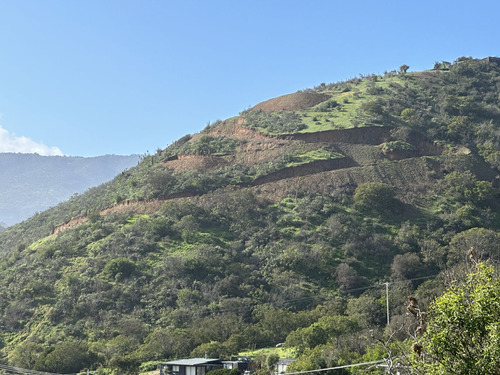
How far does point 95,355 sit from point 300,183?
3539 cm

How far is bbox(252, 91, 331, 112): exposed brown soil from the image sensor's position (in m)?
93.4

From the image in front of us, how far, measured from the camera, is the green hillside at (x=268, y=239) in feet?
157

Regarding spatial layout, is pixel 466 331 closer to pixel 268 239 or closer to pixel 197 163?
pixel 268 239

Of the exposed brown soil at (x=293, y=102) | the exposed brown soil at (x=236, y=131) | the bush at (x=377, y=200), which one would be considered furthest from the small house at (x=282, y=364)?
the exposed brown soil at (x=293, y=102)

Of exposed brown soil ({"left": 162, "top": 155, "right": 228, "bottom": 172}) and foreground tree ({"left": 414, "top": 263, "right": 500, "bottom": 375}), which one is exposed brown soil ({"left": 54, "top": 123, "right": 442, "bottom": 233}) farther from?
foreground tree ({"left": 414, "top": 263, "right": 500, "bottom": 375})

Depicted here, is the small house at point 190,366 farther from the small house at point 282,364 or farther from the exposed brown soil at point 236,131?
the exposed brown soil at point 236,131

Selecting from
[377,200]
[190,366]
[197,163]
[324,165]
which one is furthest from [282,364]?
[197,163]

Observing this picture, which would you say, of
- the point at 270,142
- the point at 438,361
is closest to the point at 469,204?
the point at 270,142

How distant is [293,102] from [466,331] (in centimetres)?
8127

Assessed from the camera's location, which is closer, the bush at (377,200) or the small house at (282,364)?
the small house at (282,364)

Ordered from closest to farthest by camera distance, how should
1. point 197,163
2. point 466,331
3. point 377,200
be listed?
point 466,331 < point 377,200 < point 197,163

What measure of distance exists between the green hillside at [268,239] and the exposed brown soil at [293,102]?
1.12 feet

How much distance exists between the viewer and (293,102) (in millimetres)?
94125

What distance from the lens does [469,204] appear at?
68.4 m
